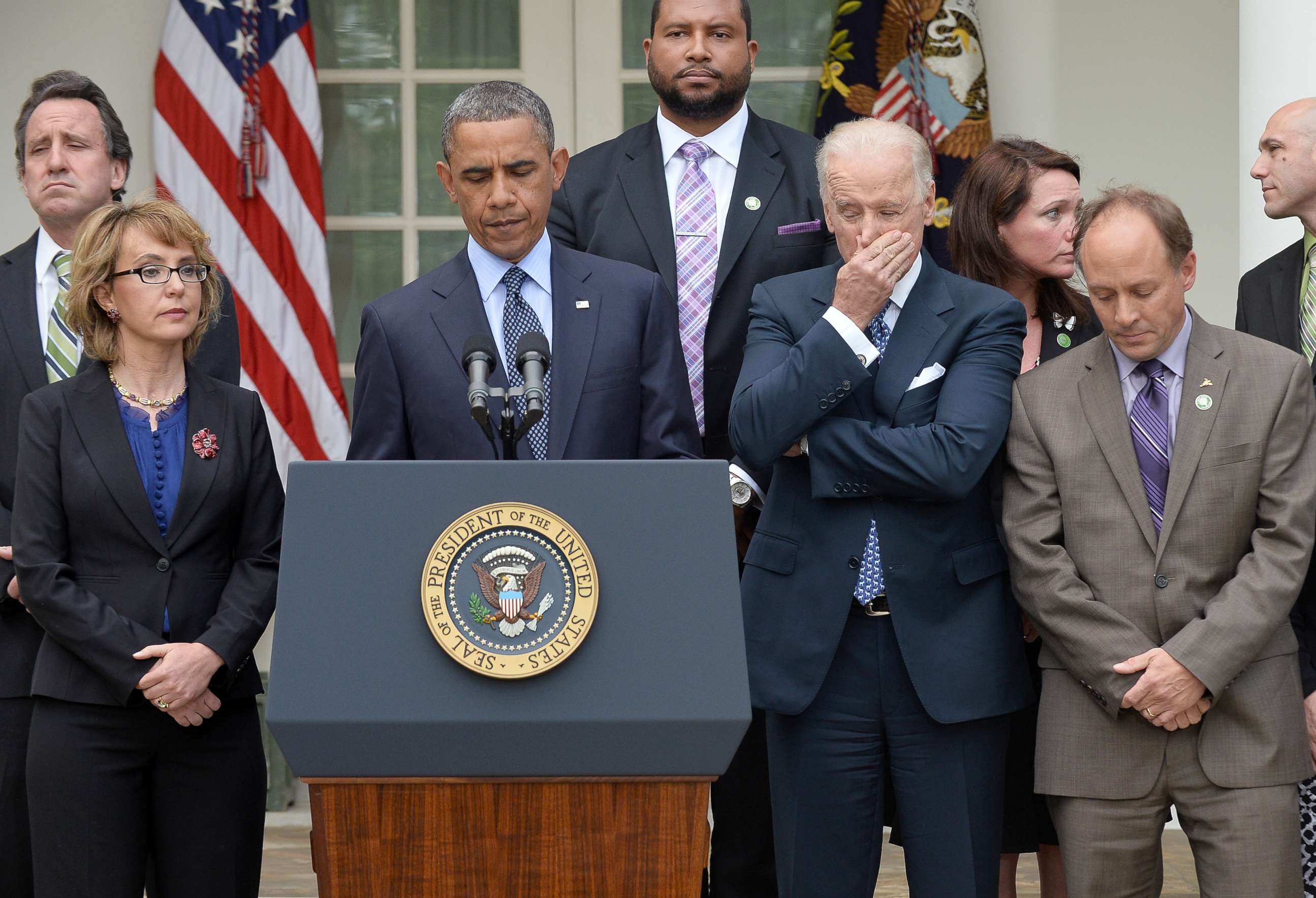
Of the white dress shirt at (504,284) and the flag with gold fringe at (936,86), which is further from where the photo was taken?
the flag with gold fringe at (936,86)

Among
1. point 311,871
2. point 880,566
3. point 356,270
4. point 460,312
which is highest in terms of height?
point 356,270

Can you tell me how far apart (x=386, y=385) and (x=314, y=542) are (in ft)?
2.43

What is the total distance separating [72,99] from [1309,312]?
8.98 feet

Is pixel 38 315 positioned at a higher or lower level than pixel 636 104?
lower

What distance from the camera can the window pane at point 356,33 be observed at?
5.78m

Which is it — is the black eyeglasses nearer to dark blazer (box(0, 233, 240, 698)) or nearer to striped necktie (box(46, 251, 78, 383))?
dark blazer (box(0, 233, 240, 698))

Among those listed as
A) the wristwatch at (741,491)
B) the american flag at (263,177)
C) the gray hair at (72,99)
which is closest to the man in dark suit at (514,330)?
the wristwatch at (741,491)

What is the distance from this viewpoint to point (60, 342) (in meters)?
3.32

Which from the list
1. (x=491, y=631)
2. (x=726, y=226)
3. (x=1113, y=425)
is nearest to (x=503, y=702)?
(x=491, y=631)

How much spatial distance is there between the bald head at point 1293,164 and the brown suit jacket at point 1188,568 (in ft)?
1.87

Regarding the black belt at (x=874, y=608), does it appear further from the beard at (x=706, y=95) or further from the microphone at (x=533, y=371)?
the beard at (x=706, y=95)

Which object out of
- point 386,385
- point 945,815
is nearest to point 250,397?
point 386,385

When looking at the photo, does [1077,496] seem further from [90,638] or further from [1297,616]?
[90,638]

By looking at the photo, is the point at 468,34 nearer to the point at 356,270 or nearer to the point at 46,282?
the point at 356,270
